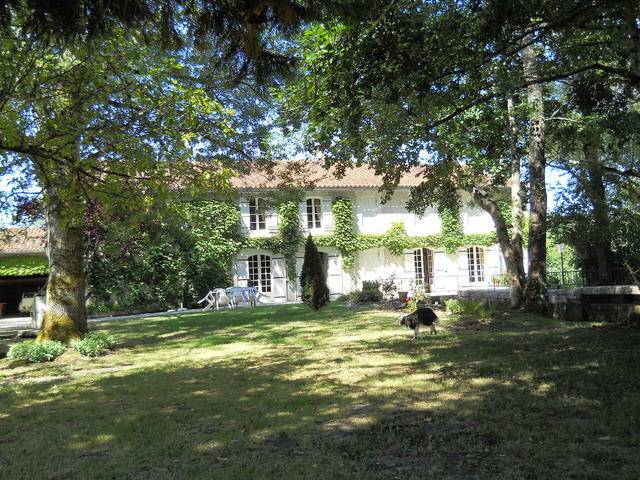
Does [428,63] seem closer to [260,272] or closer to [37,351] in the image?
[37,351]

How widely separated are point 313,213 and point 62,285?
761 inches

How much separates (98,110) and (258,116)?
251 inches

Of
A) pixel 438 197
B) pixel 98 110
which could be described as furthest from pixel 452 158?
pixel 98 110

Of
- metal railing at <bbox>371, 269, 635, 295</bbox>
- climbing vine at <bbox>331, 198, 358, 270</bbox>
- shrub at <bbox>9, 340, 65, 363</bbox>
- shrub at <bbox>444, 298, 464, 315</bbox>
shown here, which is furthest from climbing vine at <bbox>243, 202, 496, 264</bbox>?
shrub at <bbox>9, 340, 65, 363</bbox>

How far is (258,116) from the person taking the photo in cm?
1289

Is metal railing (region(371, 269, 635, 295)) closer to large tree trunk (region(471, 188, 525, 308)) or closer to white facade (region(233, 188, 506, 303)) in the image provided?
white facade (region(233, 188, 506, 303))

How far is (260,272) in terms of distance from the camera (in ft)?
90.7

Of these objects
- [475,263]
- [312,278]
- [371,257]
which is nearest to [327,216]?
[371,257]

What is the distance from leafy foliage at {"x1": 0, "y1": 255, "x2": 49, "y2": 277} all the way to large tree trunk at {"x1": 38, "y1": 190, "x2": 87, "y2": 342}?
690 inches

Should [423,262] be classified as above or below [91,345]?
above

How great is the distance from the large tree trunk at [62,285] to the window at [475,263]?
23.7 meters

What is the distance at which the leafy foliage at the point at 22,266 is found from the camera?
2561cm

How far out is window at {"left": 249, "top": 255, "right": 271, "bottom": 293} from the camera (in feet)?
90.3

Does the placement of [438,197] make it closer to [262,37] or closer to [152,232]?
[152,232]
